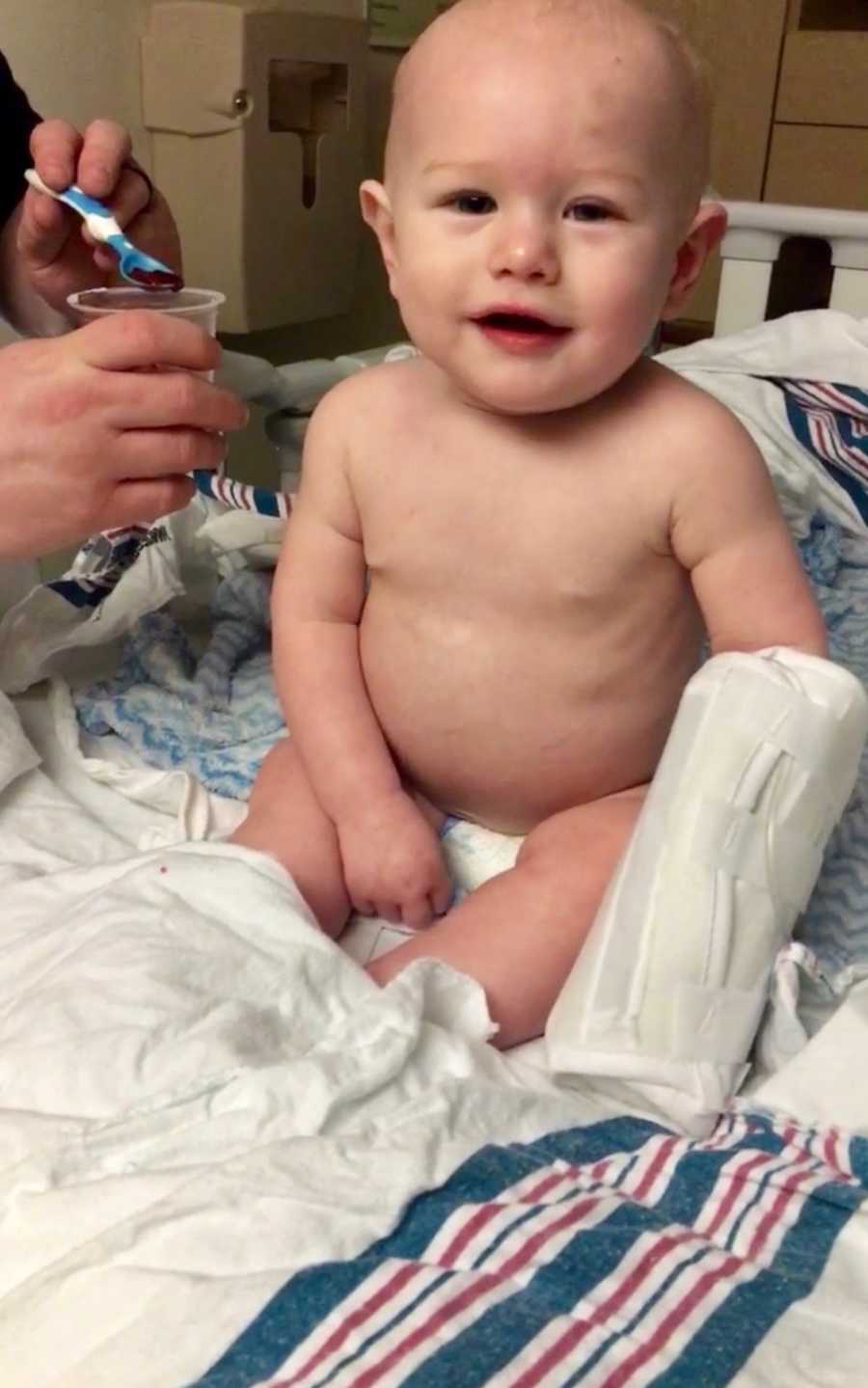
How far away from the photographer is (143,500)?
756 mm

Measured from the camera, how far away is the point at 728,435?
2.42 ft

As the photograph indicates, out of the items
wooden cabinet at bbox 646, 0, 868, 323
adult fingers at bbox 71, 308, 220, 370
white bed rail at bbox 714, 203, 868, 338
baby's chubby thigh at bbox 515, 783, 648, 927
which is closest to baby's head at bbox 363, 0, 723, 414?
adult fingers at bbox 71, 308, 220, 370

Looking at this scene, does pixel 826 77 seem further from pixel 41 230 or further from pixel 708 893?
pixel 708 893

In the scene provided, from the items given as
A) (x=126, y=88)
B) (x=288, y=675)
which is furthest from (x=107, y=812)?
(x=126, y=88)

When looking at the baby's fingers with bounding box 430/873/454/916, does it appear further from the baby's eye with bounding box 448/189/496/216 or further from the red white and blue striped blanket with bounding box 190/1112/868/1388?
the baby's eye with bounding box 448/189/496/216

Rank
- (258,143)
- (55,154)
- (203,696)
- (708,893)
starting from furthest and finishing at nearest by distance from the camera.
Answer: (258,143)
(203,696)
(55,154)
(708,893)

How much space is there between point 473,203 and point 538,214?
0.04 metres

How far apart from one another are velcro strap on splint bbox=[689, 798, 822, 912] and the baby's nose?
0.86 feet

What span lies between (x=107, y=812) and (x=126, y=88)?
3.33 feet

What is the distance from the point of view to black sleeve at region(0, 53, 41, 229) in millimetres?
1044

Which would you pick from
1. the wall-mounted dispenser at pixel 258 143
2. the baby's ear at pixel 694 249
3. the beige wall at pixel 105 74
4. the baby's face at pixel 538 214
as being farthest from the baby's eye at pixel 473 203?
the wall-mounted dispenser at pixel 258 143

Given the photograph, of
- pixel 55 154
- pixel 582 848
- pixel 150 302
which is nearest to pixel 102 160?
pixel 55 154

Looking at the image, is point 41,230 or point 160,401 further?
point 41,230

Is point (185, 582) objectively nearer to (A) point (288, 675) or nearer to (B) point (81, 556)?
(B) point (81, 556)
